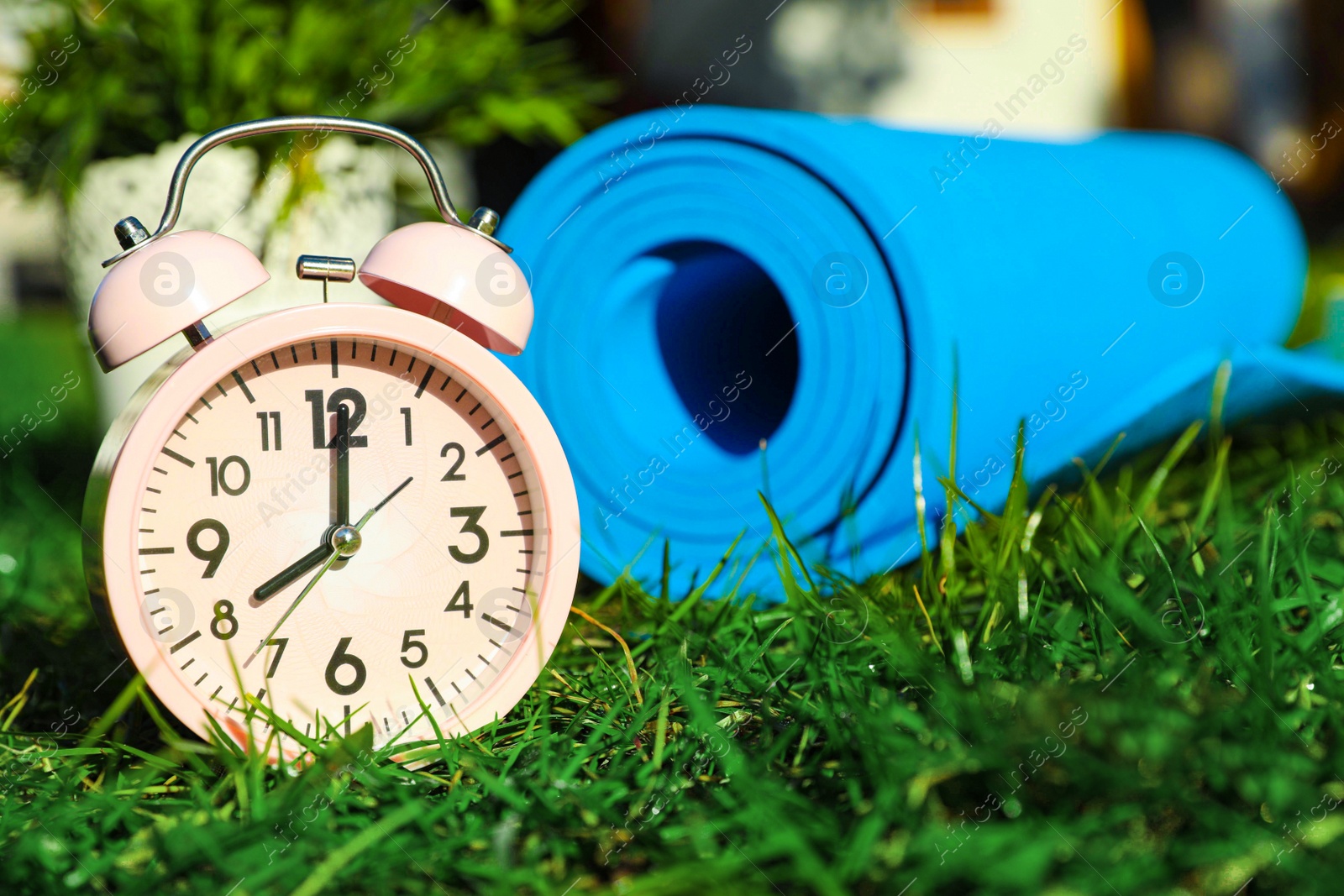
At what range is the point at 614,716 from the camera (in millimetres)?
1184

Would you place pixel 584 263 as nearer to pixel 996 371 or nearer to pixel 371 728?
pixel 996 371

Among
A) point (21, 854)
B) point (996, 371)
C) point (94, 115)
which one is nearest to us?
point (21, 854)

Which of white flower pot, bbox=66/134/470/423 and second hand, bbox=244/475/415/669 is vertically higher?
white flower pot, bbox=66/134/470/423

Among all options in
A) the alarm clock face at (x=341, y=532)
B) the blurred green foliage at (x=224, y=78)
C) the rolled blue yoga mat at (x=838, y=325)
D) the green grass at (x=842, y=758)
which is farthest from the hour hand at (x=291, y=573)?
the blurred green foliage at (x=224, y=78)

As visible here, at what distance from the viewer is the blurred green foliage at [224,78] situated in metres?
2.18

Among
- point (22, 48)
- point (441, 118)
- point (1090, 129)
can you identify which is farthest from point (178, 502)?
point (1090, 129)

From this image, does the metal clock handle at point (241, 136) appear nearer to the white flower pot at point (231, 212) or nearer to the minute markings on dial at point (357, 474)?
the minute markings on dial at point (357, 474)

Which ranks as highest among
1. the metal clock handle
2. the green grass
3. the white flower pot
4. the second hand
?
the white flower pot

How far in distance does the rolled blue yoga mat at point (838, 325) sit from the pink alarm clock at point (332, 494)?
440 mm

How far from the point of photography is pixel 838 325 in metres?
1.56

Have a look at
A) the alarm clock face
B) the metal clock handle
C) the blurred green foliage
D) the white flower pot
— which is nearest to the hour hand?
the alarm clock face

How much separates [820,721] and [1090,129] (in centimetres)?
607

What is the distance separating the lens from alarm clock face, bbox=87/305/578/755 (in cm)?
110

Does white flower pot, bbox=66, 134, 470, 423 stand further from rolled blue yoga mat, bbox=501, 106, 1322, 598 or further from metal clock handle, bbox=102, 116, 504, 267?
metal clock handle, bbox=102, 116, 504, 267
